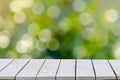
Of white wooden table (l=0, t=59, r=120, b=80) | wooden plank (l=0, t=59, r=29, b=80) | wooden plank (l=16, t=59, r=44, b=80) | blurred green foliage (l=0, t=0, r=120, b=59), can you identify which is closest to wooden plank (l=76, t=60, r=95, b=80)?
white wooden table (l=0, t=59, r=120, b=80)

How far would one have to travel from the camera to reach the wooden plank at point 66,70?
78.7 inches

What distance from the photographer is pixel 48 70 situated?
7.16 ft

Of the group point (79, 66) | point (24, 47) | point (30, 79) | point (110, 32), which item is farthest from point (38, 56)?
point (30, 79)

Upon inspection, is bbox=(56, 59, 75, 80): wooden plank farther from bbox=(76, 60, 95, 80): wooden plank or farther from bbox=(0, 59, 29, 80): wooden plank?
bbox=(0, 59, 29, 80): wooden plank

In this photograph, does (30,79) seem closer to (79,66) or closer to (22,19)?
(79,66)

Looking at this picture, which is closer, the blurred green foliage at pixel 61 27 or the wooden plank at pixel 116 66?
the wooden plank at pixel 116 66

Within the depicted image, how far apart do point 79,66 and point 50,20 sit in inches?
70.5

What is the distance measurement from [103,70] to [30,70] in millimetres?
412

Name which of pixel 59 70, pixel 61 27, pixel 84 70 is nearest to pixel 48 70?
pixel 59 70

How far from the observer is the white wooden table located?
200cm

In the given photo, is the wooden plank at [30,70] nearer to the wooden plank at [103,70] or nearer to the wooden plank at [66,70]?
the wooden plank at [66,70]

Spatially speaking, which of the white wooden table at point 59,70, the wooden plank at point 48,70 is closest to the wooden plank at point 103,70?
the white wooden table at point 59,70

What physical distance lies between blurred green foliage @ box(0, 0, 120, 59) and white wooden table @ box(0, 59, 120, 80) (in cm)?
148

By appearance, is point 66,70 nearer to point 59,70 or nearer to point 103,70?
point 59,70
